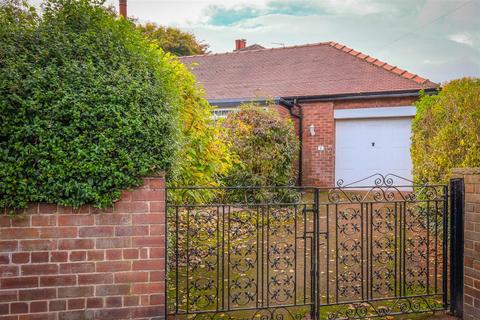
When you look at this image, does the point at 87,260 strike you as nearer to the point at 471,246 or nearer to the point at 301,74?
the point at 471,246

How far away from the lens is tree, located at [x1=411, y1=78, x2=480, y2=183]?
6.02m

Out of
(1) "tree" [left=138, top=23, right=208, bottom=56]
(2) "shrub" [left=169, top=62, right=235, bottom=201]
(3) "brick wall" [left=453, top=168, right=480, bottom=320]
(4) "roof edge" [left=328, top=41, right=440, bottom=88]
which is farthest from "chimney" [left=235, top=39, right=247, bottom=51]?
(3) "brick wall" [left=453, top=168, right=480, bottom=320]

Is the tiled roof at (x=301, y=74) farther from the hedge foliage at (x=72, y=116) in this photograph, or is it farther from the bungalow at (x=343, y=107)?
the hedge foliage at (x=72, y=116)

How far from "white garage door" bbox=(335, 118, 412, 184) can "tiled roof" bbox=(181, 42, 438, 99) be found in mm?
1092

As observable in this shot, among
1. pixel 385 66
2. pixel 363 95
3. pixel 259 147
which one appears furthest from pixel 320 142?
pixel 259 147

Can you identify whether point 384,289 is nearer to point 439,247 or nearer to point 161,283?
point 439,247

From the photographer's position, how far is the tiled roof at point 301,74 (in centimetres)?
1409

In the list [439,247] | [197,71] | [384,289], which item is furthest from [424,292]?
[197,71]

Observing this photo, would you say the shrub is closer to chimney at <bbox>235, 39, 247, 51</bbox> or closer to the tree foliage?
the tree foliage

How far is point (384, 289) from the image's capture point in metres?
4.91

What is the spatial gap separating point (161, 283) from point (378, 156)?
37.9ft

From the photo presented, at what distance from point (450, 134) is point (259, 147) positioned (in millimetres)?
4400

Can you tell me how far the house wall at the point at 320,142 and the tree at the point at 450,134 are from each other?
6.25m

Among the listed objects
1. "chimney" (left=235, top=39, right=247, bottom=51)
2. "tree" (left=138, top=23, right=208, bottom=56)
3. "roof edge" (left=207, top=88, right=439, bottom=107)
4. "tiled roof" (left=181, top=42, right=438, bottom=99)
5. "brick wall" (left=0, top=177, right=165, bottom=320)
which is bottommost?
"brick wall" (left=0, top=177, right=165, bottom=320)
